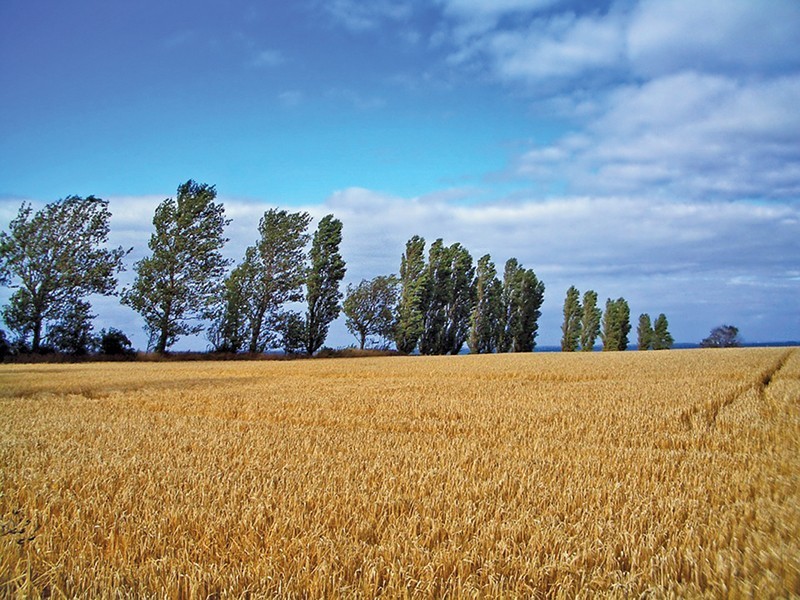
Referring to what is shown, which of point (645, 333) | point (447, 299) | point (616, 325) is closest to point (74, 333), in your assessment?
point (447, 299)

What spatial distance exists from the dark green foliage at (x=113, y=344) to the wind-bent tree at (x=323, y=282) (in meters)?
12.3

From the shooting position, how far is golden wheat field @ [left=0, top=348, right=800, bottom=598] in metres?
2.74

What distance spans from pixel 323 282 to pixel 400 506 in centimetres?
3919

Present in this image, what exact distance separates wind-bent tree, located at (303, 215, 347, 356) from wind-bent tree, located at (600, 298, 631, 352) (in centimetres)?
5115

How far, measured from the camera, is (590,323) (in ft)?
242

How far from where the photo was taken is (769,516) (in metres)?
3.80

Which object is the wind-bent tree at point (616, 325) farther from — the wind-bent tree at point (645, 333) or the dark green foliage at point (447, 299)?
the dark green foliage at point (447, 299)

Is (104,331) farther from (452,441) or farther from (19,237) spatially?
(452,441)

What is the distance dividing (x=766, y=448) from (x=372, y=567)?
18.3 feet

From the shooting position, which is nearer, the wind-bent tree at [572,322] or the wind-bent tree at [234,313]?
the wind-bent tree at [234,313]

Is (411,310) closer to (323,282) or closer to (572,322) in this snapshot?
(323,282)

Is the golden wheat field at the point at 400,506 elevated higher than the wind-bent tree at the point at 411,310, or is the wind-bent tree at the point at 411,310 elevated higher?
the wind-bent tree at the point at 411,310

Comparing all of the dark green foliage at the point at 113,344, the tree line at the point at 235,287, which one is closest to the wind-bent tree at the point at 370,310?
the tree line at the point at 235,287

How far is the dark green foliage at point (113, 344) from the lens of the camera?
113 feet
